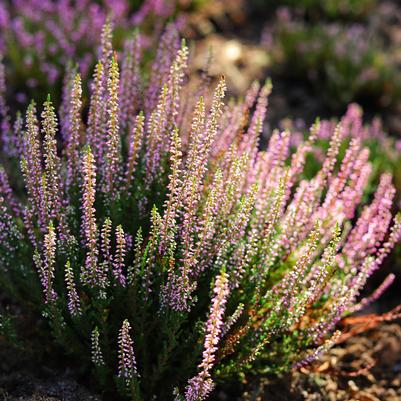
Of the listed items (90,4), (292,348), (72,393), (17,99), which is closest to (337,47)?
(90,4)

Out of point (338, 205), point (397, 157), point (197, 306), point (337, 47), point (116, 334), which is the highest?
point (337, 47)

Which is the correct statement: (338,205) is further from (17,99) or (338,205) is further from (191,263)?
(17,99)

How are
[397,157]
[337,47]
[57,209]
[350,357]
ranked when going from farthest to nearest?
[337,47] → [397,157] → [350,357] → [57,209]

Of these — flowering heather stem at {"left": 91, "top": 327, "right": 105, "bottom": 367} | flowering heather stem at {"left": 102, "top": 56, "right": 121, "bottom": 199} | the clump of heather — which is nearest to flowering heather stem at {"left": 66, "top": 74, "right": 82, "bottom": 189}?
flowering heather stem at {"left": 102, "top": 56, "right": 121, "bottom": 199}

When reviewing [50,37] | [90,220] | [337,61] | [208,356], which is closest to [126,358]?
[208,356]

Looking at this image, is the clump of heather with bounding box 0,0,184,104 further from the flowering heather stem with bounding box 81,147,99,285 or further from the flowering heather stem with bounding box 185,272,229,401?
the flowering heather stem with bounding box 185,272,229,401

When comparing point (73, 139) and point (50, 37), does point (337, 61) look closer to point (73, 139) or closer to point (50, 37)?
point (50, 37)

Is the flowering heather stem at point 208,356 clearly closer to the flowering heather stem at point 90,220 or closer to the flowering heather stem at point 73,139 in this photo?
the flowering heather stem at point 90,220

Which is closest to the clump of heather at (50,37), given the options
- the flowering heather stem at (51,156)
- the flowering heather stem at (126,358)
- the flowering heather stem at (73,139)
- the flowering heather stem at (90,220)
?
the flowering heather stem at (73,139)
